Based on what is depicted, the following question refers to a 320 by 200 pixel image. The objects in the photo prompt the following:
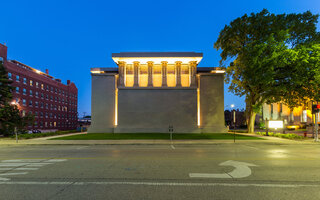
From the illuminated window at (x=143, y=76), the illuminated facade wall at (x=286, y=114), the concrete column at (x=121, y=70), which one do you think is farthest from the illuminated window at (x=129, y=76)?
the illuminated facade wall at (x=286, y=114)

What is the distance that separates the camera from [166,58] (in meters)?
32.8

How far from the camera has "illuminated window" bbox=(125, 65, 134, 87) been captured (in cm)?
3403

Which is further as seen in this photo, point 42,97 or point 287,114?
point 42,97

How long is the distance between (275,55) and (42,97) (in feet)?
246

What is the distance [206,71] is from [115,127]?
20.5m

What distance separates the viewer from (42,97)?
67.7 meters

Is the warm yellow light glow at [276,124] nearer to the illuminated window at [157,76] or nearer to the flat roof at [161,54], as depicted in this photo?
the flat roof at [161,54]

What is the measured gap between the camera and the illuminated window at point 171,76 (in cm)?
3419

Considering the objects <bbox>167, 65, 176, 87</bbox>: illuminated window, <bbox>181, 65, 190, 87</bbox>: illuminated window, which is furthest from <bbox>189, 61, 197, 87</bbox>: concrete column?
<bbox>167, 65, 176, 87</bbox>: illuminated window

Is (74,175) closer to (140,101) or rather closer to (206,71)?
(140,101)

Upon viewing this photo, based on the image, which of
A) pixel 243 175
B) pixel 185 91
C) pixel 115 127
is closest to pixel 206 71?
pixel 185 91

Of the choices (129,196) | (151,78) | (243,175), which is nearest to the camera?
(129,196)

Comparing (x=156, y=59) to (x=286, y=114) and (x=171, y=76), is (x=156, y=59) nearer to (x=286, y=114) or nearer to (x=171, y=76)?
(x=171, y=76)

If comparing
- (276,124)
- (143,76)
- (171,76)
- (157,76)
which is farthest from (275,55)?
(143,76)
